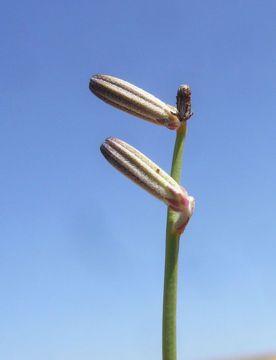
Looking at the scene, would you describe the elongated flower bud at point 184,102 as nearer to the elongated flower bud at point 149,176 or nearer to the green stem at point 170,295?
the elongated flower bud at point 149,176

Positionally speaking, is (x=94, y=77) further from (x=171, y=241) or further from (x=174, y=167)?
(x=171, y=241)

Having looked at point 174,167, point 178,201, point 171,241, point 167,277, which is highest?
point 174,167

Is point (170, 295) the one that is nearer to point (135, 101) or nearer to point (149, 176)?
point (149, 176)

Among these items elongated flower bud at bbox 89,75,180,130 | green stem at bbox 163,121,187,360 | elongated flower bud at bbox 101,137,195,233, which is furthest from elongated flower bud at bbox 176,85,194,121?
green stem at bbox 163,121,187,360

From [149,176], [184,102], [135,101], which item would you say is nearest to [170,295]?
[149,176]

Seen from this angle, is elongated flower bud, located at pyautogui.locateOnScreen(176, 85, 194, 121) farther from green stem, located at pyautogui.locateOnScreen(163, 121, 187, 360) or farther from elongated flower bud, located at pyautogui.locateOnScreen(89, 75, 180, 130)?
green stem, located at pyautogui.locateOnScreen(163, 121, 187, 360)

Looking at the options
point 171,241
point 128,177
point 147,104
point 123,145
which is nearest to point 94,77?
point 147,104
